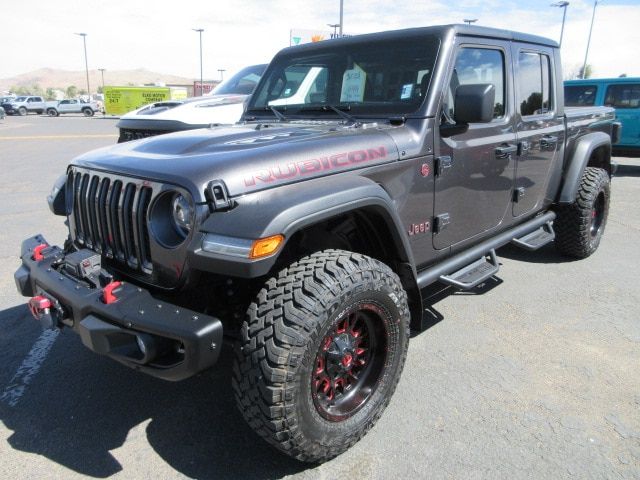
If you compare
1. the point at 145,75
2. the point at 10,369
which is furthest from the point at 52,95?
the point at 10,369

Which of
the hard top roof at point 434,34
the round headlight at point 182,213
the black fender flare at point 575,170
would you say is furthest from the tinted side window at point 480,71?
the round headlight at point 182,213

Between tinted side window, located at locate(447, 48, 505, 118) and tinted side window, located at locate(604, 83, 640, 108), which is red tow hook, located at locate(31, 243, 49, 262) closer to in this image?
tinted side window, located at locate(447, 48, 505, 118)

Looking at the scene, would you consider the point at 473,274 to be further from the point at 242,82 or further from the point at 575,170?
the point at 242,82

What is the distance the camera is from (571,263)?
16.6ft

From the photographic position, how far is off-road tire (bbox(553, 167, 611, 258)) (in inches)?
187

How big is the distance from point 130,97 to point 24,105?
14.3 m

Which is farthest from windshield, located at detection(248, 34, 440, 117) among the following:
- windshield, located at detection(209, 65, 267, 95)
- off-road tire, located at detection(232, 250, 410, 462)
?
windshield, located at detection(209, 65, 267, 95)

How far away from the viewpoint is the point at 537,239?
430 centimetres

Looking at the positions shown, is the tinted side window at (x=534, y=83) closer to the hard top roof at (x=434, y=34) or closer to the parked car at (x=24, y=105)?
the hard top roof at (x=434, y=34)

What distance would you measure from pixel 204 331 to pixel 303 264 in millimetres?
546

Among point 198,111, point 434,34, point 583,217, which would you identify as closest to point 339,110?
point 434,34

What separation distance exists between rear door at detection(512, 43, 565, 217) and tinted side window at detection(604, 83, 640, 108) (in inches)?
326

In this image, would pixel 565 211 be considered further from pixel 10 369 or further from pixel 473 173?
pixel 10 369

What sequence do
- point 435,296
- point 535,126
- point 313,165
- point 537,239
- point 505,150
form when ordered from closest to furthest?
1. point 313,165
2. point 505,150
3. point 535,126
4. point 435,296
5. point 537,239
